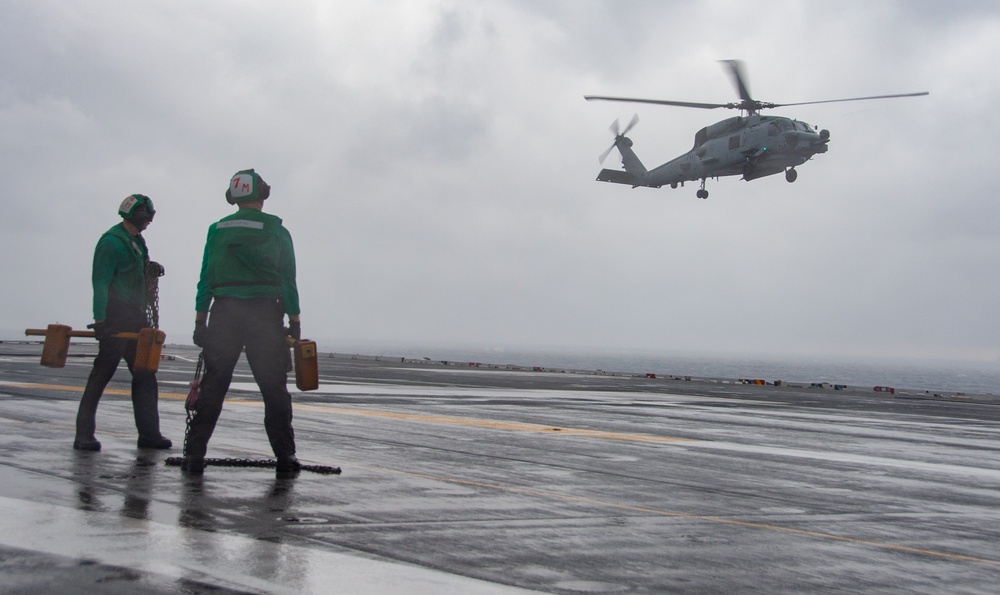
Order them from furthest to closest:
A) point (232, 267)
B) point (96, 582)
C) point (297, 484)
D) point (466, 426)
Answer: point (466, 426) → point (232, 267) → point (297, 484) → point (96, 582)

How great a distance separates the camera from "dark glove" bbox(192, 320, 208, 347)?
8.12m

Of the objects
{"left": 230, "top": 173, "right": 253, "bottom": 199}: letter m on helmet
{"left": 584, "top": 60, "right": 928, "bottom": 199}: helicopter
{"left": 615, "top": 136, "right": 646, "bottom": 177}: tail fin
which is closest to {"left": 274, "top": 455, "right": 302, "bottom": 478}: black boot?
{"left": 230, "top": 173, "right": 253, "bottom": 199}: letter m on helmet

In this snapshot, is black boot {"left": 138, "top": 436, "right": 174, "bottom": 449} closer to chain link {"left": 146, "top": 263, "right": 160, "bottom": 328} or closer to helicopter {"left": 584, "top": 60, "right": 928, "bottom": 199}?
chain link {"left": 146, "top": 263, "right": 160, "bottom": 328}

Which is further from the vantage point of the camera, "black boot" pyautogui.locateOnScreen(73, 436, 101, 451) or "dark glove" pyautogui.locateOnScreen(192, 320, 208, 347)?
"black boot" pyautogui.locateOnScreen(73, 436, 101, 451)

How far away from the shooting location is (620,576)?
4.59m

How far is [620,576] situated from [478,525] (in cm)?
131

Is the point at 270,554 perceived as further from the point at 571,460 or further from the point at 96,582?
the point at 571,460

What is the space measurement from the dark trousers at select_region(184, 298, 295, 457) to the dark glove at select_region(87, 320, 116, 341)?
1476 mm

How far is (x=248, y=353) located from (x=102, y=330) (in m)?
1.80

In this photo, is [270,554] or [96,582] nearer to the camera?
[96,582]

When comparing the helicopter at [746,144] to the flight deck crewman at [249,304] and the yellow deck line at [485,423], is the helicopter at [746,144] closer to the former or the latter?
the yellow deck line at [485,423]

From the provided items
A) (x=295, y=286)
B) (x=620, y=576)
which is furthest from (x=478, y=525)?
(x=295, y=286)

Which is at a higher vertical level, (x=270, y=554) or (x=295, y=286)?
(x=295, y=286)

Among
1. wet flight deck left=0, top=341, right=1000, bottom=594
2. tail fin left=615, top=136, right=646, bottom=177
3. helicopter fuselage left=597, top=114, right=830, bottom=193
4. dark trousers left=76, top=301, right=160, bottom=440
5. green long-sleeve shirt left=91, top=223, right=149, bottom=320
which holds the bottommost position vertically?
wet flight deck left=0, top=341, right=1000, bottom=594
